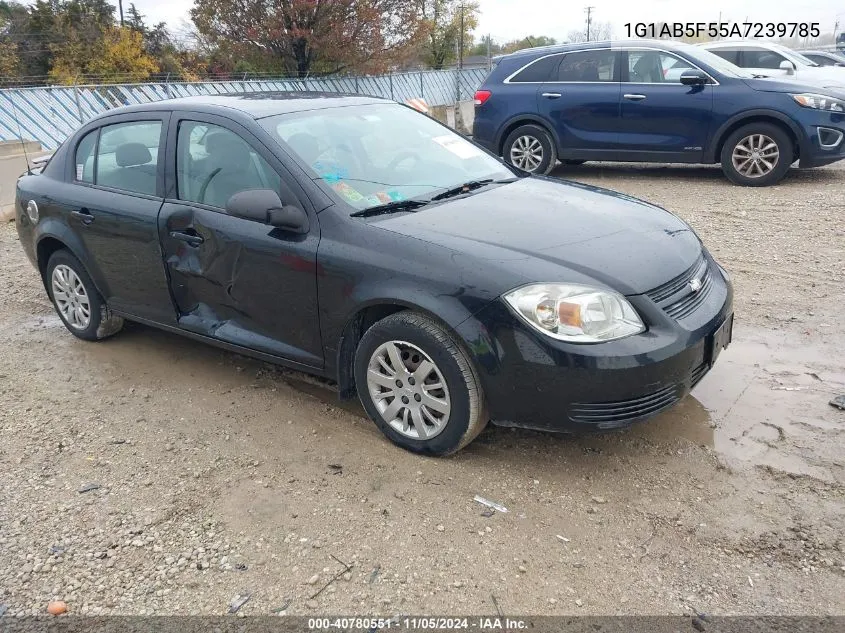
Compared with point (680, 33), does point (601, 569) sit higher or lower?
lower

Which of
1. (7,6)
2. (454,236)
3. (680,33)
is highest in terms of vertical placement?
(7,6)

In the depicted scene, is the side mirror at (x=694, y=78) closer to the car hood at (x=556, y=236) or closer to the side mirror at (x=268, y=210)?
the car hood at (x=556, y=236)

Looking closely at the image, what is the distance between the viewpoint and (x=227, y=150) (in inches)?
159

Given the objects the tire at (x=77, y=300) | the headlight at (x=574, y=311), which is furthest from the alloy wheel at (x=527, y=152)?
the headlight at (x=574, y=311)

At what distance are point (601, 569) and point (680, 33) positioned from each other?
48.5 feet

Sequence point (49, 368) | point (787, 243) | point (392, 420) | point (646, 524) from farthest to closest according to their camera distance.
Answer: point (787, 243) → point (49, 368) → point (392, 420) → point (646, 524)

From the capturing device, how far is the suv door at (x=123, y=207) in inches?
172

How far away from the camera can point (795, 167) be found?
10125 mm

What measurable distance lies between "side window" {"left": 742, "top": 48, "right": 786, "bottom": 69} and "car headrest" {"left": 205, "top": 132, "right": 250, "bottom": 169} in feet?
39.0

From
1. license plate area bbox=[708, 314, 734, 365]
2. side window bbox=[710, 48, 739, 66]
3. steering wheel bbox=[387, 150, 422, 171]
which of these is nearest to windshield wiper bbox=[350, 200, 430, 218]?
steering wheel bbox=[387, 150, 422, 171]

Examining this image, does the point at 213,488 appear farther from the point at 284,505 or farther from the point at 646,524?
the point at 646,524

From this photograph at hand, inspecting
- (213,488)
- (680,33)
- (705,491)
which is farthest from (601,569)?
(680,33)

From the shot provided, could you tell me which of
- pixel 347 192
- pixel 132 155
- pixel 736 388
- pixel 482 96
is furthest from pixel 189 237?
pixel 482 96

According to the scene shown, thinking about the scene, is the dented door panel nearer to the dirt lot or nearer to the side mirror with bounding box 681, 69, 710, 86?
the dirt lot
